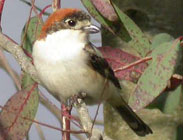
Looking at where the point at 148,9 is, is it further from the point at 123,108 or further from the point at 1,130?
the point at 1,130

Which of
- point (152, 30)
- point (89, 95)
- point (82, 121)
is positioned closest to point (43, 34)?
point (89, 95)

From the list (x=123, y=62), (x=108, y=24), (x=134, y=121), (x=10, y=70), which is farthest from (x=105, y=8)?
(x=10, y=70)

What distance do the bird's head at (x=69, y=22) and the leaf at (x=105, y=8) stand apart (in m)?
0.29

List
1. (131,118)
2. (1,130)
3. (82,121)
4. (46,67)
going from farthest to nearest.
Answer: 1. (131,118)
2. (46,67)
3. (1,130)
4. (82,121)

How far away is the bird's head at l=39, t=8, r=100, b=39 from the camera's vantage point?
2459mm

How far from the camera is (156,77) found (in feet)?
6.27

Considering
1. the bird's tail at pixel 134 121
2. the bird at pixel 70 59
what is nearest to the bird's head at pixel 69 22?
the bird at pixel 70 59

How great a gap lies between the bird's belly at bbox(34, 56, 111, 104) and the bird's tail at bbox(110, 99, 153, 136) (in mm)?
253

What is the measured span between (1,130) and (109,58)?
1.78 ft

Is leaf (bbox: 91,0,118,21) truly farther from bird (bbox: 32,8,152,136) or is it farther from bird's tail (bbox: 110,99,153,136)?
bird's tail (bbox: 110,99,153,136)

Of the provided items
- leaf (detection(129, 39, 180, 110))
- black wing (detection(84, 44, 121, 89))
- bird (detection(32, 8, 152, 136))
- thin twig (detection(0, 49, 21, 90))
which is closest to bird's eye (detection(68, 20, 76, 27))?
bird (detection(32, 8, 152, 136))

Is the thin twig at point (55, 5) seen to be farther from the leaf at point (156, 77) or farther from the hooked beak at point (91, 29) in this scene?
the leaf at point (156, 77)

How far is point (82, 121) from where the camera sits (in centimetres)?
187

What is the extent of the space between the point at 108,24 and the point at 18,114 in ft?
1.76
